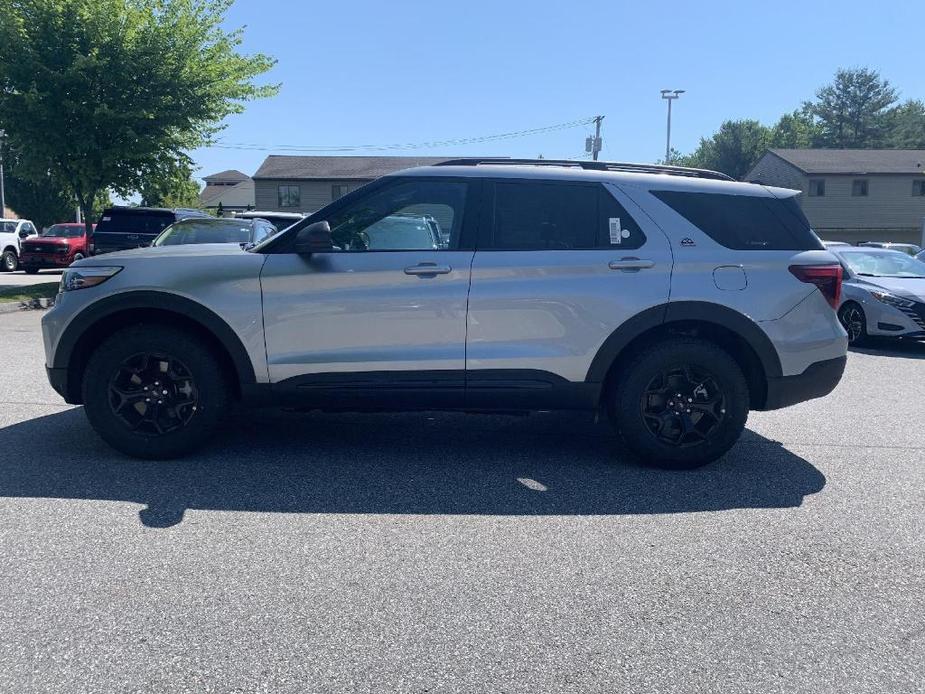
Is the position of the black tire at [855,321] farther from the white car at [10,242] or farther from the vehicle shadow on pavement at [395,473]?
the white car at [10,242]

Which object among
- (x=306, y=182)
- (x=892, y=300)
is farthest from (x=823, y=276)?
(x=306, y=182)

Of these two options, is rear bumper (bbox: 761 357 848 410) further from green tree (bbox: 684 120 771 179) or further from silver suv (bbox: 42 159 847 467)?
green tree (bbox: 684 120 771 179)

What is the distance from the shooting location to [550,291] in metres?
4.96

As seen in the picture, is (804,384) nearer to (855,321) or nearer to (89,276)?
(89,276)

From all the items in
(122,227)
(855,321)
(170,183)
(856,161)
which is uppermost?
Answer: (856,161)

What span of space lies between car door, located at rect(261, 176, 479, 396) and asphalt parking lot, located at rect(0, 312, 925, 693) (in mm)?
628

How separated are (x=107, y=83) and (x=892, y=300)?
1516cm

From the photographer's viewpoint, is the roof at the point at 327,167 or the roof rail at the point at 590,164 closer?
the roof rail at the point at 590,164

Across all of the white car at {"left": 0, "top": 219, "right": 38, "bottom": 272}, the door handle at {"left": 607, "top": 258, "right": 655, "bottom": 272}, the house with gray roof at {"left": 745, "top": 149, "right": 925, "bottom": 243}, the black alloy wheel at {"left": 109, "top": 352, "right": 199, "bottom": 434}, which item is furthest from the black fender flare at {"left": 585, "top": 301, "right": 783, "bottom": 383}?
the house with gray roof at {"left": 745, "top": 149, "right": 925, "bottom": 243}

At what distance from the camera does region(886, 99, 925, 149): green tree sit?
76.4m

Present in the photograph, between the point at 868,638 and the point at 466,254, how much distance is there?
3.00 meters

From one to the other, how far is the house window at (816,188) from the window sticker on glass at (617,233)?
42.5 metres

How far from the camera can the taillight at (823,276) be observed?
5.08 metres

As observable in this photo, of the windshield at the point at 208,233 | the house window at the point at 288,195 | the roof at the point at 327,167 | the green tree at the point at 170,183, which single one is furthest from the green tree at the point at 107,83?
the house window at the point at 288,195
